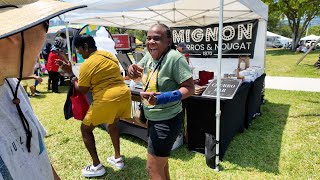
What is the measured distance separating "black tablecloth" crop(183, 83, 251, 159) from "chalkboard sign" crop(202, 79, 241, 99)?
0.09 m

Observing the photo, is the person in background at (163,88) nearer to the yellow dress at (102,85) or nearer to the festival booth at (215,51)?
the yellow dress at (102,85)

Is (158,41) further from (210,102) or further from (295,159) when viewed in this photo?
(295,159)

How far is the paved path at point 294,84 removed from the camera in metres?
8.26

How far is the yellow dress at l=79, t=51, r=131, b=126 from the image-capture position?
110 inches

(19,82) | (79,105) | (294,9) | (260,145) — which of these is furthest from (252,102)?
(294,9)

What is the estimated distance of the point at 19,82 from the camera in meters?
0.76

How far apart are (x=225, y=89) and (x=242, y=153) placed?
1055 millimetres

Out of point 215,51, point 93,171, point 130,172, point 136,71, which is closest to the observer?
point 136,71

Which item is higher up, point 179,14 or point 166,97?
point 179,14

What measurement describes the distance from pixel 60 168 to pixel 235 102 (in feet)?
9.23

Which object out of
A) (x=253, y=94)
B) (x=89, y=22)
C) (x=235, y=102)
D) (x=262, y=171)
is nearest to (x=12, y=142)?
(x=262, y=171)

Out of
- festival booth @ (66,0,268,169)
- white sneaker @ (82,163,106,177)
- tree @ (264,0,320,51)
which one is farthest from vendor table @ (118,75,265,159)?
tree @ (264,0,320,51)

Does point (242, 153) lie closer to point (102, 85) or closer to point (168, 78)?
point (168, 78)

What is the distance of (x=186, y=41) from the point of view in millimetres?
7766
